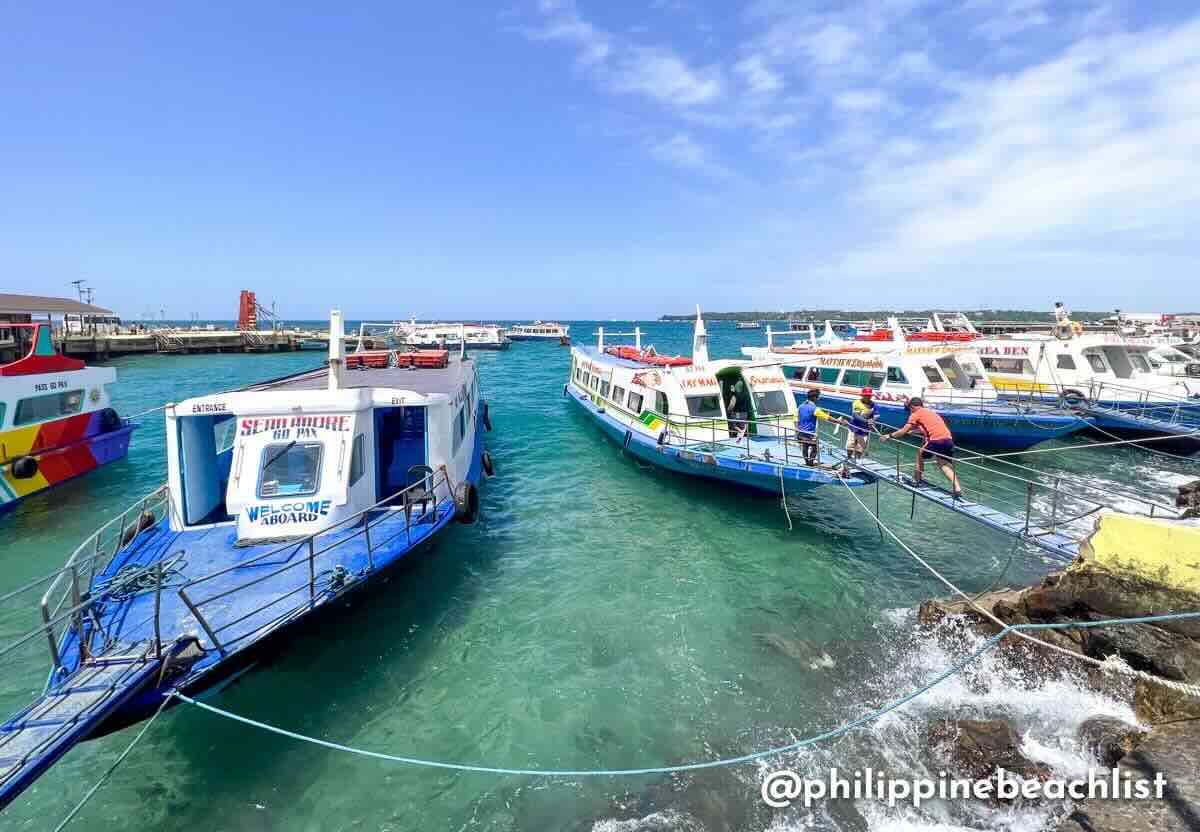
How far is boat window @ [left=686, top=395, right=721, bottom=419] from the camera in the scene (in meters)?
16.8

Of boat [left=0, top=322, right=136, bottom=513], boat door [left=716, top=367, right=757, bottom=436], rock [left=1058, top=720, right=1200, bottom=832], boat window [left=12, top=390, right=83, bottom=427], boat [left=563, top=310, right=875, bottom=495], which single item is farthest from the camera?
boat door [left=716, top=367, right=757, bottom=436]

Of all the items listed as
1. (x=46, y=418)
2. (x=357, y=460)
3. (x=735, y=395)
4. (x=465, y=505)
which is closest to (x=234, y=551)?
(x=357, y=460)

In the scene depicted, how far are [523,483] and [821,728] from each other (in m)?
11.7

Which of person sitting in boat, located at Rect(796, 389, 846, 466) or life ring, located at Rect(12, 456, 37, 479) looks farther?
life ring, located at Rect(12, 456, 37, 479)

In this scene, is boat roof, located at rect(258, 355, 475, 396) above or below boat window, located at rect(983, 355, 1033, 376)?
below

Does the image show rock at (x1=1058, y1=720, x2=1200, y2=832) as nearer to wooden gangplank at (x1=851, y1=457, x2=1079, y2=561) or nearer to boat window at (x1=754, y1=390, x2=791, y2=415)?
wooden gangplank at (x1=851, y1=457, x2=1079, y2=561)

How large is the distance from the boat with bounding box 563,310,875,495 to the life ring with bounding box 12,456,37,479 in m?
17.3

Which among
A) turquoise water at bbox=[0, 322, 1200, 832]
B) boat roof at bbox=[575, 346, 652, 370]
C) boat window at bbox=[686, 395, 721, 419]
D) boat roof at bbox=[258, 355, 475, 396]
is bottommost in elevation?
turquoise water at bbox=[0, 322, 1200, 832]

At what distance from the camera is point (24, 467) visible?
15.6m

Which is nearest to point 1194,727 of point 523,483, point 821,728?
point 821,728

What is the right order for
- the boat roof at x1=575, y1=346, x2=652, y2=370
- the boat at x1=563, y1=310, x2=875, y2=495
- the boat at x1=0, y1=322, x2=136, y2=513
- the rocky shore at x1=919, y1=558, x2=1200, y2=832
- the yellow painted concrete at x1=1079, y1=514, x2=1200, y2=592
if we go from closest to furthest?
the rocky shore at x1=919, y1=558, x2=1200, y2=832, the yellow painted concrete at x1=1079, y1=514, x2=1200, y2=592, the boat at x1=563, y1=310, x2=875, y2=495, the boat at x1=0, y1=322, x2=136, y2=513, the boat roof at x1=575, y1=346, x2=652, y2=370

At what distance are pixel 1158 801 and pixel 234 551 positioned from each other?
11663 millimetres

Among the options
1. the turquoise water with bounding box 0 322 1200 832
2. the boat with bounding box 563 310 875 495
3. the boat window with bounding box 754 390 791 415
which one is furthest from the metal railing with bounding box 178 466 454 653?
the boat window with bounding box 754 390 791 415

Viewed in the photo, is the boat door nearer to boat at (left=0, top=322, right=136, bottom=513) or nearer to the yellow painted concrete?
the yellow painted concrete
